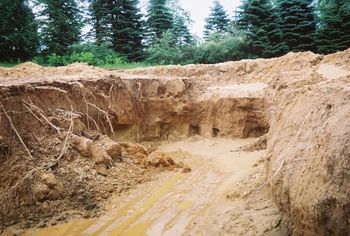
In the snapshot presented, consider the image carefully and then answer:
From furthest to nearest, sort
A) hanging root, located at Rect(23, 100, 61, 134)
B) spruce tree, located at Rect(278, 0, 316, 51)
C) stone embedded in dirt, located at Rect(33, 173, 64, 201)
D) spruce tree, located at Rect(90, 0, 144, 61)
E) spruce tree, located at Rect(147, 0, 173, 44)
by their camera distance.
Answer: spruce tree, located at Rect(147, 0, 173, 44) < spruce tree, located at Rect(90, 0, 144, 61) < spruce tree, located at Rect(278, 0, 316, 51) < hanging root, located at Rect(23, 100, 61, 134) < stone embedded in dirt, located at Rect(33, 173, 64, 201)

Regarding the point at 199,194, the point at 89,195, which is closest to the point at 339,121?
the point at 199,194

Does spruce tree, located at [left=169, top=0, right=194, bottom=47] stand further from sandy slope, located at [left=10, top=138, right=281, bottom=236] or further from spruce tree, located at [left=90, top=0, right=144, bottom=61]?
sandy slope, located at [left=10, top=138, right=281, bottom=236]

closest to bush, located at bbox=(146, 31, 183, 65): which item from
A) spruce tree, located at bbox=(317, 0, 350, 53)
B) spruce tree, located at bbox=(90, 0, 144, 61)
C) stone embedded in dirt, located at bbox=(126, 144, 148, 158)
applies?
spruce tree, located at bbox=(90, 0, 144, 61)

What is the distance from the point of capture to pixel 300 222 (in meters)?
3.37

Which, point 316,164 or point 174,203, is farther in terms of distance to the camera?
point 174,203

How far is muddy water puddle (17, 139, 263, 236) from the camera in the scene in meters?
4.92

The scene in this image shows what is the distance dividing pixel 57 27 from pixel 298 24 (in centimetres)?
1246

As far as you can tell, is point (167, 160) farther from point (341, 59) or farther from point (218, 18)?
point (218, 18)

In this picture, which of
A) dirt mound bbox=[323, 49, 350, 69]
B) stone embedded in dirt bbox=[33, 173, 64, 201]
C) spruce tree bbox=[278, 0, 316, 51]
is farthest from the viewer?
spruce tree bbox=[278, 0, 316, 51]

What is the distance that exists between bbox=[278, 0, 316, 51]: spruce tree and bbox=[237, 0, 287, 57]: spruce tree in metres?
0.43

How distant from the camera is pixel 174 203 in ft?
19.0

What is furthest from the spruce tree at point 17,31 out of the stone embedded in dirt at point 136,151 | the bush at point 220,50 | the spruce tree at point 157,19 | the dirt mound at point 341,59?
the dirt mound at point 341,59

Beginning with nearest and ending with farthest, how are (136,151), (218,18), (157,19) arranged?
(136,151)
(157,19)
(218,18)

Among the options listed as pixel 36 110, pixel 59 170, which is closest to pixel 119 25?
pixel 36 110
